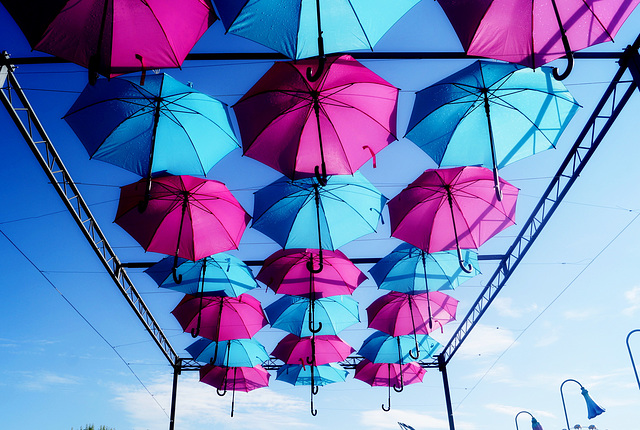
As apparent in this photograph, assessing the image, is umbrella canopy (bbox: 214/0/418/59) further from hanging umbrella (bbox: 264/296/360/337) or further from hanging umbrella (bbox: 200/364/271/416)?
hanging umbrella (bbox: 200/364/271/416)

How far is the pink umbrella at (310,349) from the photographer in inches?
504

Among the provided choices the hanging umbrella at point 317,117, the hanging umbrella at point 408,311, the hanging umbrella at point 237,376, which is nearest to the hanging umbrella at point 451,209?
the hanging umbrella at point 317,117

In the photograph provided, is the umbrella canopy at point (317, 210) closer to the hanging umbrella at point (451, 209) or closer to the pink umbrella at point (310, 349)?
the hanging umbrella at point (451, 209)

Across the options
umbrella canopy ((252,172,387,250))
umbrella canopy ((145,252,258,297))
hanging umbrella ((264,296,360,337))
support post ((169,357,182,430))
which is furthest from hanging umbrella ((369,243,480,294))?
support post ((169,357,182,430))

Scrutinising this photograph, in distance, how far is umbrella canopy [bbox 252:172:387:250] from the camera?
25.1ft

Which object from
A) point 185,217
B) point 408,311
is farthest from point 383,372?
point 185,217

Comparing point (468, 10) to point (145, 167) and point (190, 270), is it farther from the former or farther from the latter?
point (190, 270)

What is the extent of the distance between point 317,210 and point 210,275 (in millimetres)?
3619

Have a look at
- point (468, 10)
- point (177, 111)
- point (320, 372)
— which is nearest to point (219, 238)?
point (177, 111)

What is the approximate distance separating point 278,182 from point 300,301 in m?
4.86

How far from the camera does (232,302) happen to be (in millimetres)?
11102

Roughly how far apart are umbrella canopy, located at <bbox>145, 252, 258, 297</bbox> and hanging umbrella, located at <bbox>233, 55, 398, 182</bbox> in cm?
409

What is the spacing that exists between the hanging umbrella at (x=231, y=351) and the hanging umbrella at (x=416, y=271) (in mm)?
5431

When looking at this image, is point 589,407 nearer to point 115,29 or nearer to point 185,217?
point 185,217
